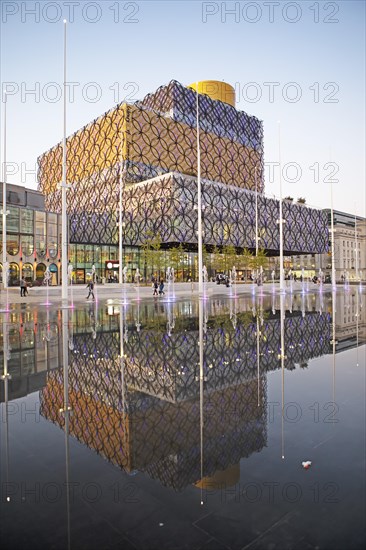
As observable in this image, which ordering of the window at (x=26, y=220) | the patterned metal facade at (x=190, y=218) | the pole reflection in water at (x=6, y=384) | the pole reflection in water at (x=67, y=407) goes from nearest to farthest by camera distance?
the pole reflection in water at (x=67, y=407) → the pole reflection in water at (x=6, y=384) → the window at (x=26, y=220) → the patterned metal facade at (x=190, y=218)

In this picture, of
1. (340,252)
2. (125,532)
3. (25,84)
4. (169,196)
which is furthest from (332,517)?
(340,252)

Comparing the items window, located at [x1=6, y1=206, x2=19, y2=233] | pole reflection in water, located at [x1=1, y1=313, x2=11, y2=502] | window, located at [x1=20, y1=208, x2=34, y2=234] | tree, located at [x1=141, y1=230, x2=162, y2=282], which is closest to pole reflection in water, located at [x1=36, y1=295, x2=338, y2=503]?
pole reflection in water, located at [x1=1, y1=313, x2=11, y2=502]

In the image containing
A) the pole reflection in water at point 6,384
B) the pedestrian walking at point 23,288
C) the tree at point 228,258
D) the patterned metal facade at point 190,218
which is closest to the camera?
the pole reflection in water at point 6,384

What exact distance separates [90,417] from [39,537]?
2763 millimetres

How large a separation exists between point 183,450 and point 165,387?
2628mm

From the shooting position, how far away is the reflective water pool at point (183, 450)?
121 inches

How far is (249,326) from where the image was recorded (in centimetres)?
1538

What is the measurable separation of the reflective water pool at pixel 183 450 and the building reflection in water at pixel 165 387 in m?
0.03

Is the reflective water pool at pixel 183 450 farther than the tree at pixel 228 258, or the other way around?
the tree at pixel 228 258

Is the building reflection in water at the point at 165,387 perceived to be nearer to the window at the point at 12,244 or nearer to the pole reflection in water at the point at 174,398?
the pole reflection in water at the point at 174,398

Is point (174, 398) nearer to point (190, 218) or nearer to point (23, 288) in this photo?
point (23, 288)

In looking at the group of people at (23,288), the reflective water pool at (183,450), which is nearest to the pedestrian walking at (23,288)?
the group of people at (23,288)

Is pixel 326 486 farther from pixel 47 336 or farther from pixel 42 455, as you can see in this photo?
pixel 47 336

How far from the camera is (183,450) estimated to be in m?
4.55
